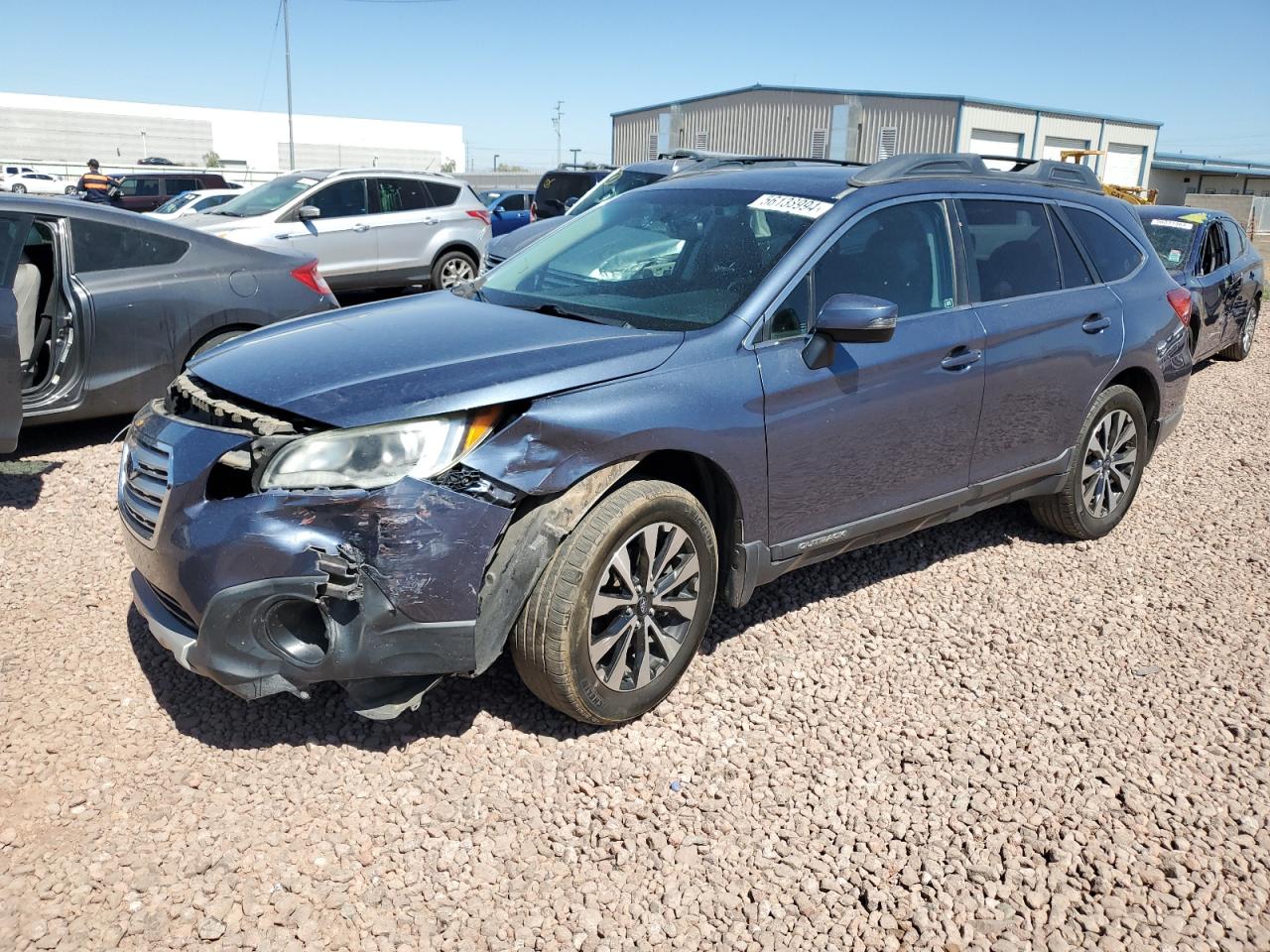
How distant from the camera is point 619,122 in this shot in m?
47.5

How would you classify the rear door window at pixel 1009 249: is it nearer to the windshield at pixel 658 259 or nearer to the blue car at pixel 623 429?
the blue car at pixel 623 429

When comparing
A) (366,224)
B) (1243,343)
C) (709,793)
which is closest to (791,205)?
(709,793)

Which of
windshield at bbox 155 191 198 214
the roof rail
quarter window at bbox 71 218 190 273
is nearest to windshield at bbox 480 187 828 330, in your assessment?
the roof rail

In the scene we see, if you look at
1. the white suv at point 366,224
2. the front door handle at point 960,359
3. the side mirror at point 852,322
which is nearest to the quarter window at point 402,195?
the white suv at point 366,224

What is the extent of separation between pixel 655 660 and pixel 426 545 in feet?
3.30

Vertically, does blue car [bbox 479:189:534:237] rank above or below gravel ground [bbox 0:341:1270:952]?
above

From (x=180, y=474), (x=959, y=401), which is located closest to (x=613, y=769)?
(x=180, y=474)

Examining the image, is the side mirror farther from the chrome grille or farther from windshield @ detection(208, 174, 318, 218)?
windshield @ detection(208, 174, 318, 218)

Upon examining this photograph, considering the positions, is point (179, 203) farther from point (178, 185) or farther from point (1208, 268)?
point (1208, 268)

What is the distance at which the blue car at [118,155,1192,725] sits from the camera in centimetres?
286

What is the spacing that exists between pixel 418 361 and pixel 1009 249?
2.80 meters

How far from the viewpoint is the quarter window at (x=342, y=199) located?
38.5 feet

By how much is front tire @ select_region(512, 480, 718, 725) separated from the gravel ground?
0.68 feet

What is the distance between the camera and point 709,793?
3111 millimetres
